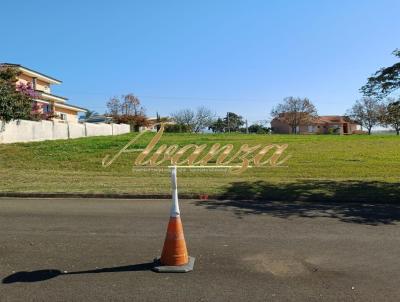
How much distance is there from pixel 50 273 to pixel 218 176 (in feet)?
37.0

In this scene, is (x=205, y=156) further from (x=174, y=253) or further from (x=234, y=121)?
(x=234, y=121)

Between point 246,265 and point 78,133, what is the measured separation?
34446 millimetres

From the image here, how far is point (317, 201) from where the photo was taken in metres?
10.9

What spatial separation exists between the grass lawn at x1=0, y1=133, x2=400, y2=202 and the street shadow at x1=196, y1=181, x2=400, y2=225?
0.09ft

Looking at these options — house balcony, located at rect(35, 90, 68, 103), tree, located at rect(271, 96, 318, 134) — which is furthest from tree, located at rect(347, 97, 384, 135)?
house balcony, located at rect(35, 90, 68, 103)

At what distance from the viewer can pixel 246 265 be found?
220 inches

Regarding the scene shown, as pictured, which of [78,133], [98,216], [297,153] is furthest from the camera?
[78,133]

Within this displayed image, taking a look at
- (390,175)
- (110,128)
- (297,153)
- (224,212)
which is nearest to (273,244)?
(224,212)

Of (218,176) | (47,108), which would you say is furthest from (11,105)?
(47,108)

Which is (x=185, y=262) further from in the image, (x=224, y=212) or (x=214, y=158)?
(x=214, y=158)

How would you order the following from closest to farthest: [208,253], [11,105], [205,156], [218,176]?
[208,253], [218,176], [205,156], [11,105]

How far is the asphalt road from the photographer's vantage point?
4.68 metres

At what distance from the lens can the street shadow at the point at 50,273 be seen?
500cm

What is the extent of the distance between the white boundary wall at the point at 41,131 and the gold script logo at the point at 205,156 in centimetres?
794
